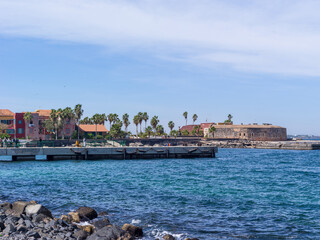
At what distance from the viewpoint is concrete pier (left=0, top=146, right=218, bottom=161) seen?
5575 cm

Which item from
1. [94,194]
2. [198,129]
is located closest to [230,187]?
[94,194]

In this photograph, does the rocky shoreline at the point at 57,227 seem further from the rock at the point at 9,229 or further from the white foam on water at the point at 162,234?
the white foam on water at the point at 162,234

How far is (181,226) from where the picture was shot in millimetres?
17797

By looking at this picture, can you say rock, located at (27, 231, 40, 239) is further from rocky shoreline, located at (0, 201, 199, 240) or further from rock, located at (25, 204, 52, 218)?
rock, located at (25, 204, 52, 218)

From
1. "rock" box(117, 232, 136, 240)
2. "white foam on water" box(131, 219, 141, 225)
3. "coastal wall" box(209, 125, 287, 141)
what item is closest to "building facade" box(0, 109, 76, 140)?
"white foam on water" box(131, 219, 141, 225)

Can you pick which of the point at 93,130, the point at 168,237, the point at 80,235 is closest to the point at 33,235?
the point at 80,235

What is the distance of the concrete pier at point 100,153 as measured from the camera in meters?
55.8

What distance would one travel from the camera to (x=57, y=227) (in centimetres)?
1573

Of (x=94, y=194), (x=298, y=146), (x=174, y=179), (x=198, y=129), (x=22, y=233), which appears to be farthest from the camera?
(x=198, y=129)

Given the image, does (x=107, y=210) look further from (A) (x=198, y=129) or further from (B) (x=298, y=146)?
(A) (x=198, y=129)

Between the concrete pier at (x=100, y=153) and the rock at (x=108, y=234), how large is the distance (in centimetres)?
4322

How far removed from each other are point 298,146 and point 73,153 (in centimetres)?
9291

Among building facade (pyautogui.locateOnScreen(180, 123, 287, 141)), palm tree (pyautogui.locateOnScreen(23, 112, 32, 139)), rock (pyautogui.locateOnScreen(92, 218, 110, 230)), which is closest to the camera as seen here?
rock (pyautogui.locateOnScreen(92, 218, 110, 230))

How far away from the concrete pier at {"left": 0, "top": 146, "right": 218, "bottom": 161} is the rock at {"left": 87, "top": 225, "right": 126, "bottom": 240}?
4322cm
